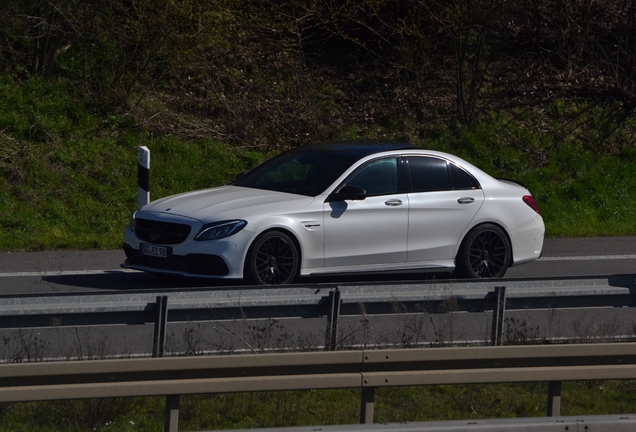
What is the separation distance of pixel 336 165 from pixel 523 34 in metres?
12.8

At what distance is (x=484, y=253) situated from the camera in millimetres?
10680

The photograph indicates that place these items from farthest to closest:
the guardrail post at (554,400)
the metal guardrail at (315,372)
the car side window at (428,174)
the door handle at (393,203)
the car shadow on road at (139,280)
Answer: the car side window at (428,174) → the door handle at (393,203) → the car shadow on road at (139,280) → the guardrail post at (554,400) → the metal guardrail at (315,372)

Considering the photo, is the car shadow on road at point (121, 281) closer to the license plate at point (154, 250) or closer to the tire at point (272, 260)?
the license plate at point (154, 250)

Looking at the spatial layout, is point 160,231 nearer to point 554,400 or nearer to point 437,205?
point 437,205

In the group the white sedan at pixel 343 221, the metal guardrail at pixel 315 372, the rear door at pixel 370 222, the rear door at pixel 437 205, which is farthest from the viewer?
the rear door at pixel 437 205

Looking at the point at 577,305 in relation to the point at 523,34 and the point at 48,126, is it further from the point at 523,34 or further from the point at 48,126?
the point at 523,34

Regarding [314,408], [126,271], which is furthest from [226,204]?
[314,408]

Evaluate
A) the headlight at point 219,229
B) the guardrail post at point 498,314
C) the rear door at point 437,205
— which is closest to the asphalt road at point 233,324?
the guardrail post at point 498,314

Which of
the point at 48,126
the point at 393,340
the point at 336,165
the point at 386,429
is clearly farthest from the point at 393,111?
the point at 386,429

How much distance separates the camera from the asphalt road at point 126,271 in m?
10.2

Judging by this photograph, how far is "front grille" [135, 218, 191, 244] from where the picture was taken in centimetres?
943

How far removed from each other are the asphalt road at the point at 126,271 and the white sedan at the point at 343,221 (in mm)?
455

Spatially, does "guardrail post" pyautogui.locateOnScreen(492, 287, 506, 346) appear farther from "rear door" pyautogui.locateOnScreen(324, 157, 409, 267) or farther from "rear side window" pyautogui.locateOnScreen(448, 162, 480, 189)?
"rear side window" pyautogui.locateOnScreen(448, 162, 480, 189)

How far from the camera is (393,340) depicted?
764 cm
